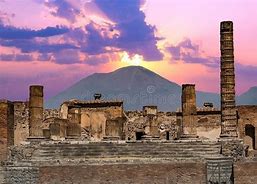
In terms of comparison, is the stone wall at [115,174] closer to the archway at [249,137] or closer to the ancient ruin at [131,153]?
the ancient ruin at [131,153]

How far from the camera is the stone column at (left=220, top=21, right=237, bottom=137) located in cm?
2219

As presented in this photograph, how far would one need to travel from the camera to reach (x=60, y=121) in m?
25.8

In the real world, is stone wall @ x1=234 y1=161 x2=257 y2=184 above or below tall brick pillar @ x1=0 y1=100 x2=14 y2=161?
below

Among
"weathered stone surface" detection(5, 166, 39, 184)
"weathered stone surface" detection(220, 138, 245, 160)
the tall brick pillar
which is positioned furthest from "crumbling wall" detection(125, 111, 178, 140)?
"weathered stone surface" detection(5, 166, 39, 184)

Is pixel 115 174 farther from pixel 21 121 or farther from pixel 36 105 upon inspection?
pixel 21 121

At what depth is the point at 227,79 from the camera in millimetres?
22266

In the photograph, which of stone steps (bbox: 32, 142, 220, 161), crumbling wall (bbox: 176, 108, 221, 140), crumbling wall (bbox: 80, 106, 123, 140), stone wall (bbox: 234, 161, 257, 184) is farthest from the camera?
crumbling wall (bbox: 176, 108, 221, 140)

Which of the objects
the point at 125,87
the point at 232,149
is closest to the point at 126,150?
the point at 232,149

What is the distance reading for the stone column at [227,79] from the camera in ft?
72.8

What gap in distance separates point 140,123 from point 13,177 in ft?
39.1

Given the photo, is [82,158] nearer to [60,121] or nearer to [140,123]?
[60,121]

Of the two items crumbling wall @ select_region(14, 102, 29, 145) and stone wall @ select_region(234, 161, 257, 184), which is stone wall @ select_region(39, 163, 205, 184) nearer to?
stone wall @ select_region(234, 161, 257, 184)

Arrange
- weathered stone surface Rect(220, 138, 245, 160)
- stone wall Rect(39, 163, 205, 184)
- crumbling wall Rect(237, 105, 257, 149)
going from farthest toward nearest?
crumbling wall Rect(237, 105, 257, 149) < weathered stone surface Rect(220, 138, 245, 160) < stone wall Rect(39, 163, 205, 184)

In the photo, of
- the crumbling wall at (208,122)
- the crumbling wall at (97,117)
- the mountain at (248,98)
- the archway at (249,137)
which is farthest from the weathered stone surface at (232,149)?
the mountain at (248,98)
